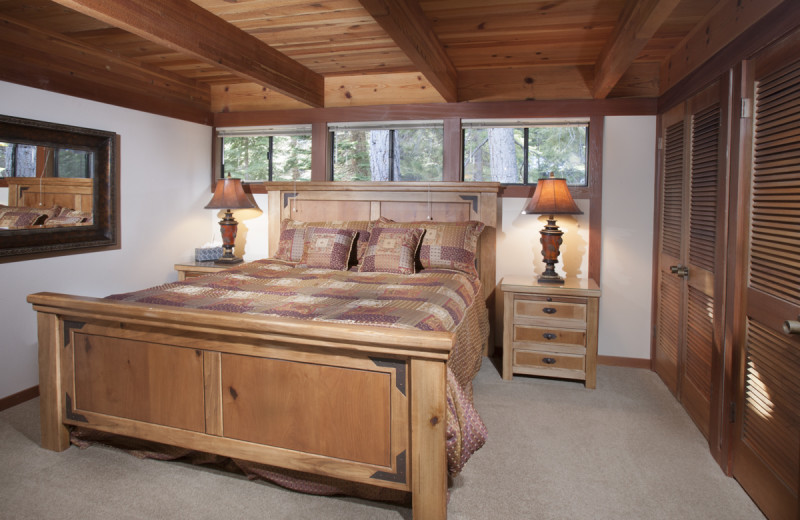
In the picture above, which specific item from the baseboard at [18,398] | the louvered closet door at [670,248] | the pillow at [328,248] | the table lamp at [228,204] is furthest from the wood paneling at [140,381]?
the louvered closet door at [670,248]

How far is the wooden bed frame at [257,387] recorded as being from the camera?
6.07 ft

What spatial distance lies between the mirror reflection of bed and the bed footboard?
36.0 inches

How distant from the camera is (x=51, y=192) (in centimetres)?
323

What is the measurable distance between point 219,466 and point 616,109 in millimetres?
3383

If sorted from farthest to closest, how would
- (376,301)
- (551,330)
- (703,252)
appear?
(551,330)
(703,252)
(376,301)

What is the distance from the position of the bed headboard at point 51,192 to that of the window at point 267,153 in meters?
1.36

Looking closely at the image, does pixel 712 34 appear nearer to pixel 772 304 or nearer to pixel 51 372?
pixel 772 304

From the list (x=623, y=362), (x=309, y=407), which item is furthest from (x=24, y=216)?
(x=623, y=362)

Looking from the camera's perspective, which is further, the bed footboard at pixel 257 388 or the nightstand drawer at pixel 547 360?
Result: the nightstand drawer at pixel 547 360

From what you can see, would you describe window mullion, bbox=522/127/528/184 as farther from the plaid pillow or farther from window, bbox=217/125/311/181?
the plaid pillow

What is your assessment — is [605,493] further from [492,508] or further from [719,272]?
[719,272]

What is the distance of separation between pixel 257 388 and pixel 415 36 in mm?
1820

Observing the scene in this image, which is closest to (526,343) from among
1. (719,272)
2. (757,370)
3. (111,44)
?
(719,272)

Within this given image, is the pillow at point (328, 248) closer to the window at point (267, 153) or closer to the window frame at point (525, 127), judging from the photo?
the window at point (267, 153)
